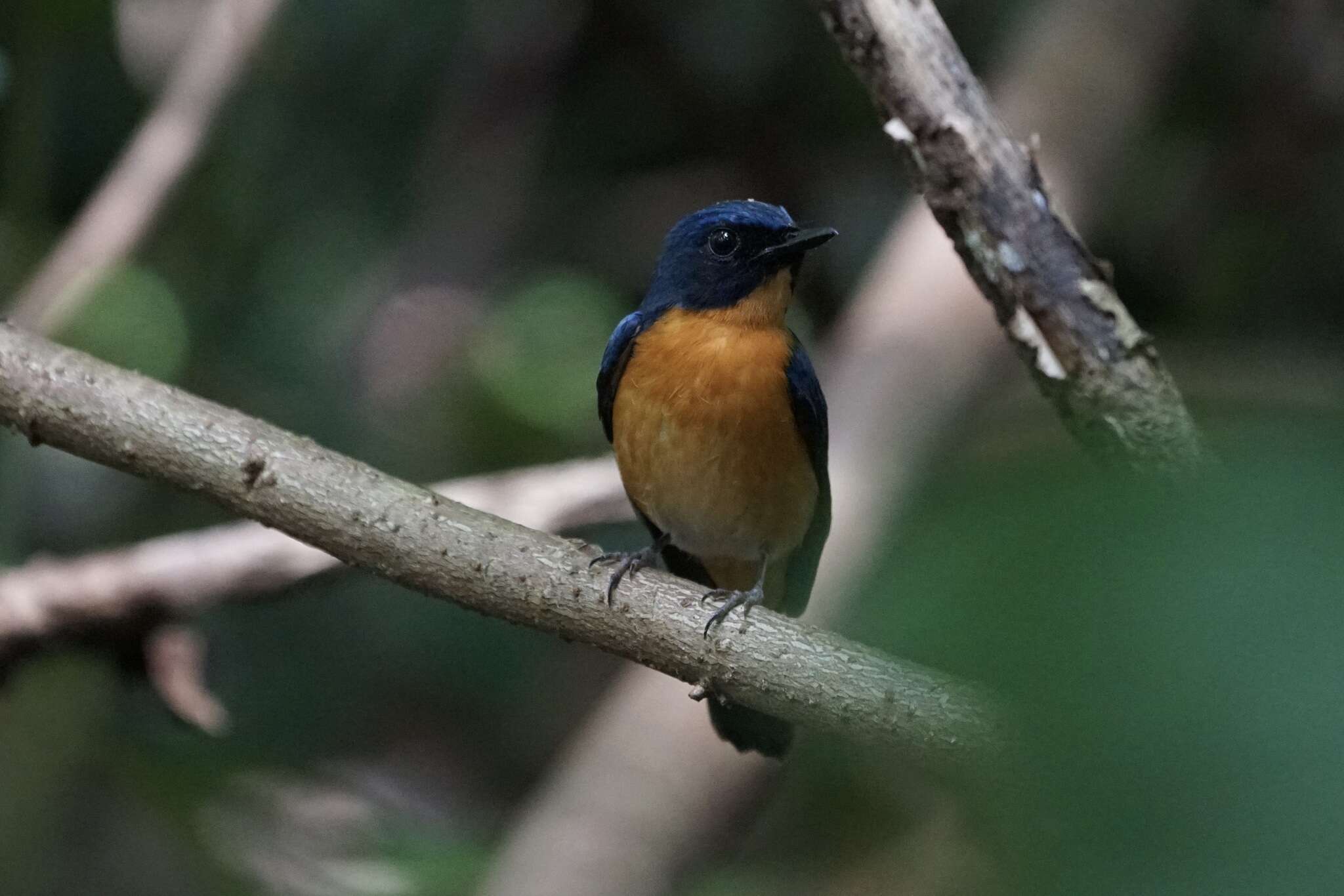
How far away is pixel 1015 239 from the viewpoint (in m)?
2.98

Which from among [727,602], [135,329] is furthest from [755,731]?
[135,329]

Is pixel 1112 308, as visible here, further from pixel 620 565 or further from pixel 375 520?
pixel 375 520

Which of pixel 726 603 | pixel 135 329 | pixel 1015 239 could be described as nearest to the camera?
pixel 726 603

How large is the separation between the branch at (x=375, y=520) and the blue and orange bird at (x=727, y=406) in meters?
0.60

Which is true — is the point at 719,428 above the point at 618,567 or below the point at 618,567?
above

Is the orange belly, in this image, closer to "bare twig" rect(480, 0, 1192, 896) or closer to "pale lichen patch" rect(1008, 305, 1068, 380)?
"bare twig" rect(480, 0, 1192, 896)

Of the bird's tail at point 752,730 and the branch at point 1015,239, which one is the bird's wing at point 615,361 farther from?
the branch at point 1015,239

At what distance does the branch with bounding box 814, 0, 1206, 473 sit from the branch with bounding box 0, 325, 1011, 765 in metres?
0.99

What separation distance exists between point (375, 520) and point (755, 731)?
1222 mm

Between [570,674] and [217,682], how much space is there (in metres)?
1.94

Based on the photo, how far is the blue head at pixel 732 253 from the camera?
3.66 metres

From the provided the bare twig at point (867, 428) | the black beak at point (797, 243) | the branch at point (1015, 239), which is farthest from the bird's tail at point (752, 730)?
the black beak at point (797, 243)

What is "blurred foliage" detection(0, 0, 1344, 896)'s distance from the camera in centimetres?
472

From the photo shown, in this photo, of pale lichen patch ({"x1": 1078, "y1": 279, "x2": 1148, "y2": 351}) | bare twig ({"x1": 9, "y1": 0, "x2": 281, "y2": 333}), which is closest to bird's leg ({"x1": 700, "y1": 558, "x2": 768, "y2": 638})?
pale lichen patch ({"x1": 1078, "y1": 279, "x2": 1148, "y2": 351})
